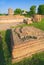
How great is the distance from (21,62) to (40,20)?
5.04 meters

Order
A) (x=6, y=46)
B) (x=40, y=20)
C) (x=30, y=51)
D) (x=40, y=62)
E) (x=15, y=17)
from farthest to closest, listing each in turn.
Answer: (x=15, y=17)
(x=40, y=20)
(x=6, y=46)
(x=30, y=51)
(x=40, y=62)

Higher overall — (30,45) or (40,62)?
(30,45)

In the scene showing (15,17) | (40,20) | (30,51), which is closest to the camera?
(30,51)

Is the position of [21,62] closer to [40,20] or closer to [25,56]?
[25,56]

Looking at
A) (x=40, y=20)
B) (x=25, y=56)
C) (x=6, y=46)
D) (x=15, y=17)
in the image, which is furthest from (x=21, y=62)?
(x=15, y=17)

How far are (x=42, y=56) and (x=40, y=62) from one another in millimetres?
307

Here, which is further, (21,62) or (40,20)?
(40,20)

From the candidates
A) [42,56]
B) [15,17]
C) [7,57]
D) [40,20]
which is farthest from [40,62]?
[15,17]

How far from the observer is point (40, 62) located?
4.01m

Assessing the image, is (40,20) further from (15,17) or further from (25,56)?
(25,56)

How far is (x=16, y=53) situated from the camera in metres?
A: 4.04

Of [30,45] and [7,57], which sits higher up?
[30,45]

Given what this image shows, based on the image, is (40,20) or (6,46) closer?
(6,46)

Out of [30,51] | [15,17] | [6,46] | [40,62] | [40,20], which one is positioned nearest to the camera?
[40,62]
